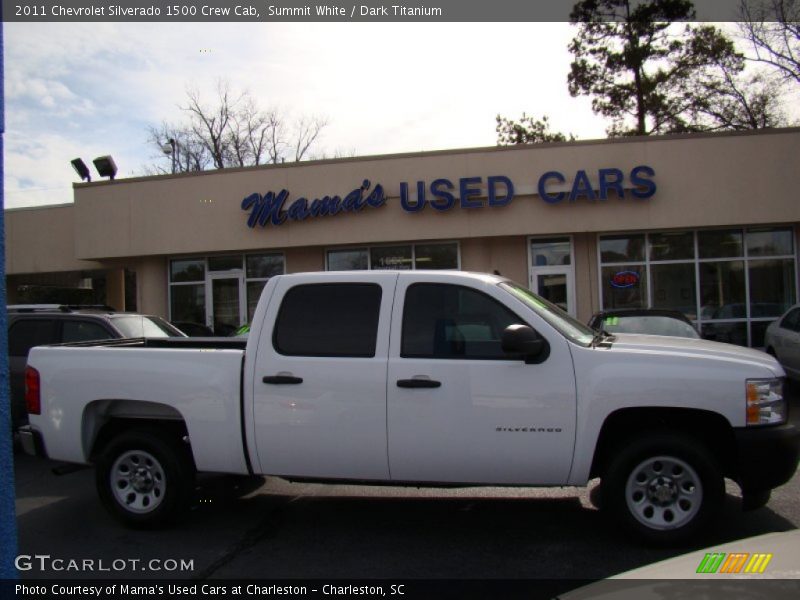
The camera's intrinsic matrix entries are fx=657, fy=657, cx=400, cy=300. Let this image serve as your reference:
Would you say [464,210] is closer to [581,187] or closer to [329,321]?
[581,187]

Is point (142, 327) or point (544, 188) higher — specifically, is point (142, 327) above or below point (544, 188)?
below

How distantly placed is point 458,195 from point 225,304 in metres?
7.08

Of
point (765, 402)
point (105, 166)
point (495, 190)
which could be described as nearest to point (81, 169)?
point (105, 166)

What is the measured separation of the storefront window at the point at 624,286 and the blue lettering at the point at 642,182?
6.00ft

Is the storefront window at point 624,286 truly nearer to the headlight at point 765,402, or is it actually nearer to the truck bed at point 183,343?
the truck bed at point 183,343

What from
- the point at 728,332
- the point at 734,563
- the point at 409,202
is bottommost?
the point at 734,563

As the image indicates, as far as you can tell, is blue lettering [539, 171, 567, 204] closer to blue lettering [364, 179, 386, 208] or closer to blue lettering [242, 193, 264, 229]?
blue lettering [364, 179, 386, 208]

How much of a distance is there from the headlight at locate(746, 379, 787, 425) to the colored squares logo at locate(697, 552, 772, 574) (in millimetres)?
2296

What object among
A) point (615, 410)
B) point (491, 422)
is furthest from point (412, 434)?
point (615, 410)

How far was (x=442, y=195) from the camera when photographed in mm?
15438

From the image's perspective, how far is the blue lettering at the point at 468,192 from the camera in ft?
50.3

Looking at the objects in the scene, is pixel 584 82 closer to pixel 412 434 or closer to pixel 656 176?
pixel 656 176

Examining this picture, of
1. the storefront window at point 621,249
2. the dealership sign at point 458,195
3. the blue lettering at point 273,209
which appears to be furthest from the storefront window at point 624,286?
the blue lettering at point 273,209

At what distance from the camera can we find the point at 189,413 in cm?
512
